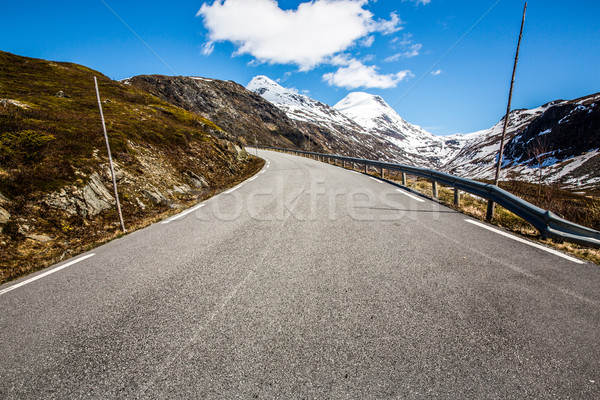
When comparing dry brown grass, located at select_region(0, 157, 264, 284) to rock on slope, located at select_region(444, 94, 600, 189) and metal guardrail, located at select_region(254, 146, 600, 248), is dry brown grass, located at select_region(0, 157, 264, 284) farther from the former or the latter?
rock on slope, located at select_region(444, 94, 600, 189)

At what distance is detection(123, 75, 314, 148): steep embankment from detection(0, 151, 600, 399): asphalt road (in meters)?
70.8

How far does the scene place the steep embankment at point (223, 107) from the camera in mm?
82125

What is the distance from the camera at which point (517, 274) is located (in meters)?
3.59

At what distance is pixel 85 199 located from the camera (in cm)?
751

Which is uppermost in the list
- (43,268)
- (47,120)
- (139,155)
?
(47,120)

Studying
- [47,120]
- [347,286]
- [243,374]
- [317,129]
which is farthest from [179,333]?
[317,129]

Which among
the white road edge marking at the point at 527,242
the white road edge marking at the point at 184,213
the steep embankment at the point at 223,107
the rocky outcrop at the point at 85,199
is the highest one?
the steep embankment at the point at 223,107

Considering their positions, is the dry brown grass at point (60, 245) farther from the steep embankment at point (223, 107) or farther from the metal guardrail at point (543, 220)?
the steep embankment at point (223, 107)

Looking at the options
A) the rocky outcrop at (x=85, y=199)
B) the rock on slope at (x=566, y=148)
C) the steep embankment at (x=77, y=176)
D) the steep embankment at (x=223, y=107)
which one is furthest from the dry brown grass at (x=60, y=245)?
the rock on slope at (x=566, y=148)

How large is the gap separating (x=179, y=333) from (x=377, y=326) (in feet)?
6.47

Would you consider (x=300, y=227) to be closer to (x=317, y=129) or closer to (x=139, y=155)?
(x=139, y=155)

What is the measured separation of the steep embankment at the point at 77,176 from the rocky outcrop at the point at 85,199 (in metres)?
0.02

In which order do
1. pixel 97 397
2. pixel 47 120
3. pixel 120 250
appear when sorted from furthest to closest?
pixel 47 120, pixel 120 250, pixel 97 397

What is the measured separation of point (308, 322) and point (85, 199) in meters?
8.00
